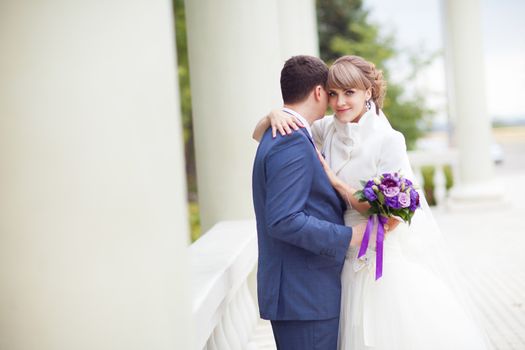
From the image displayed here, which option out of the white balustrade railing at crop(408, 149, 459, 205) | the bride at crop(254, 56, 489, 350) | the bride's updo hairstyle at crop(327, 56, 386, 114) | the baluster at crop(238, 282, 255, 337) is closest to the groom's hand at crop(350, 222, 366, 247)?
the bride at crop(254, 56, 489, 350)

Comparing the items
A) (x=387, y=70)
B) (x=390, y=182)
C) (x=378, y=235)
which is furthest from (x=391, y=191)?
(x=387, y=70)

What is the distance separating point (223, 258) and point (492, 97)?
43.5 m

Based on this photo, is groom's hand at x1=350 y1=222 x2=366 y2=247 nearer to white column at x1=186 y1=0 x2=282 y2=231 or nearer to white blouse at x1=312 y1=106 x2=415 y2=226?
white blouse at x1=312 y1=106 x2=415 y2=226

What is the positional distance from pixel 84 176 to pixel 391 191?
152 centimetres

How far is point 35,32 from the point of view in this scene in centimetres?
217

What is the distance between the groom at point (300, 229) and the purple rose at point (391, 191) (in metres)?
0.28

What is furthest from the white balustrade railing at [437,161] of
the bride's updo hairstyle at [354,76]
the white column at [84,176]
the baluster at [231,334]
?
the white column at [84,176]

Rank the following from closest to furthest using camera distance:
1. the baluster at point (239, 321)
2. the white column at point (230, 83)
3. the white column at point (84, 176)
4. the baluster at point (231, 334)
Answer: the white column at point (84, 176) → the baluster at point (231, 334) → the baluster at point (239, 321) → the white column at point (230, 83)

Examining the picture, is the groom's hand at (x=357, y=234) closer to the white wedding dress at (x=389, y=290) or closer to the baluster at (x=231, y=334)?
the white wedding dress at (x=389, y=290)

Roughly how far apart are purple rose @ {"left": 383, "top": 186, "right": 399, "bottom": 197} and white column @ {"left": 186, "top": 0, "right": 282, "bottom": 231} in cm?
298

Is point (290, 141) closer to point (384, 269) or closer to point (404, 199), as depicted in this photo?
point (404, 199)

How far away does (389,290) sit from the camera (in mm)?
3598

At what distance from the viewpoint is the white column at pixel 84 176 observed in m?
2.19

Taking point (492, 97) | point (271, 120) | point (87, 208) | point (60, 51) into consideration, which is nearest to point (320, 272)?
point (271, 120)
